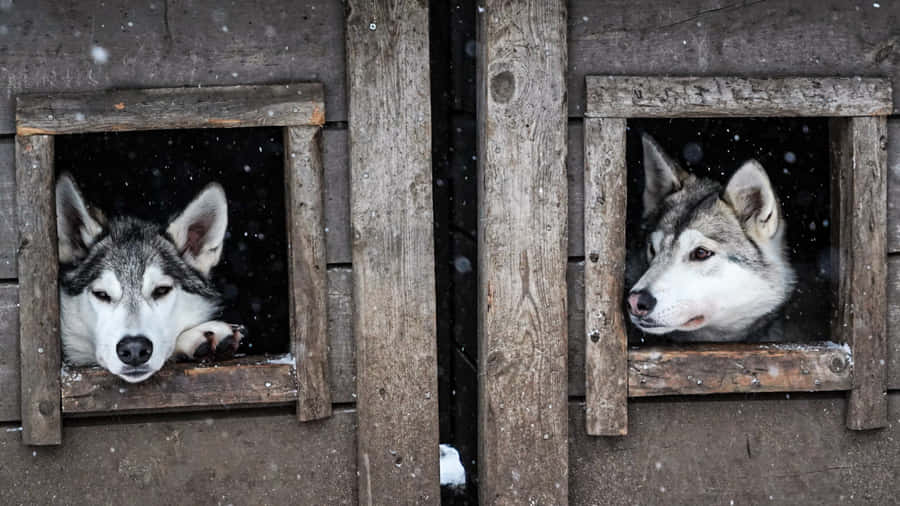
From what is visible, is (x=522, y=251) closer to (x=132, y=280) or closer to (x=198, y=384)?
(x=198, y=384)

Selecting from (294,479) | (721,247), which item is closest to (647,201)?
(721,247)

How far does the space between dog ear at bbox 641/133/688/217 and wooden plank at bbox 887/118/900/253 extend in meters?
0.86

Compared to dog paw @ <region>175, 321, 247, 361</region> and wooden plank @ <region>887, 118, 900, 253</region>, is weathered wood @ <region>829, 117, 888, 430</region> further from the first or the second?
dog paw @ <region>175, 321, 247, 361</region>

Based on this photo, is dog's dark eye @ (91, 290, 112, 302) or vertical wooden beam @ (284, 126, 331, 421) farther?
dog's dark eye @ (91, 290, 112, 302)

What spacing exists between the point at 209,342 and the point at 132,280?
38cm

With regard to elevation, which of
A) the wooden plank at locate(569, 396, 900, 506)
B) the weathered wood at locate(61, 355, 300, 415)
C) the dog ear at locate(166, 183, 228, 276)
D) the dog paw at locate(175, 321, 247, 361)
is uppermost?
the dog ear at locate(166, 183, 228, 276)

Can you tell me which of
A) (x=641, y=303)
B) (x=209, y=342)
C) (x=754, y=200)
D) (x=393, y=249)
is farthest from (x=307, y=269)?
(x=754, y=200)

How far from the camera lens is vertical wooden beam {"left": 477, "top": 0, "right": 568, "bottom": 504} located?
9.46 feet

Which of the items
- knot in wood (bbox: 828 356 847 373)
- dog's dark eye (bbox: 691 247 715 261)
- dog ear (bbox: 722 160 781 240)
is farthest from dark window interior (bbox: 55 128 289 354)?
knot in wood (bbox: 828 356 847 373)

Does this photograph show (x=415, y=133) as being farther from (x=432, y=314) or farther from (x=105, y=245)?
(x=105, y=245)

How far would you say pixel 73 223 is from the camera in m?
3.21

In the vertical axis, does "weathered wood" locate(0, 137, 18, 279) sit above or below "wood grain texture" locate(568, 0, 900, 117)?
below

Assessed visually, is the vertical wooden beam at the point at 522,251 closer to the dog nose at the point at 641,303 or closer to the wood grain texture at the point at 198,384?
the dog nose at the point at 641,303

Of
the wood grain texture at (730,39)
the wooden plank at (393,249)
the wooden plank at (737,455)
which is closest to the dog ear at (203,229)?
the wooden plank at (393,249)
